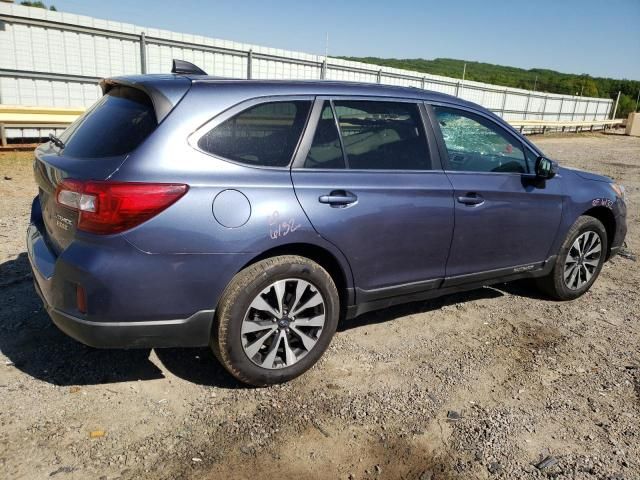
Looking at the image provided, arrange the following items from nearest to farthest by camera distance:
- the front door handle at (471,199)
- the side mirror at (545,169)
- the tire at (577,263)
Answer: the front door handle at (471,199), the side mirror at (545,169), the tire at (577,263)

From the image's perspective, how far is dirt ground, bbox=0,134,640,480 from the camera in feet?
8.34

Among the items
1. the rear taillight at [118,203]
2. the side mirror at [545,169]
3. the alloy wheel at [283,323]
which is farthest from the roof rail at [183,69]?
the side mirror at [545,169]

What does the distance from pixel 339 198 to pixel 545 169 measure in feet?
6.54

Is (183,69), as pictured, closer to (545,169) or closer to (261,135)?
(261,135)

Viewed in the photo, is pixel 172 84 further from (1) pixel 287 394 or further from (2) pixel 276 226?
(1) pixel 287 394

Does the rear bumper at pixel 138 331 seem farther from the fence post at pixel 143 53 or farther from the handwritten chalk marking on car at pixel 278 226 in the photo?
the fence post at pixel 143 53

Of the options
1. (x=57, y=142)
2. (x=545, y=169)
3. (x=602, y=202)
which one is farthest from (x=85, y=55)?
(x=602, y=202)

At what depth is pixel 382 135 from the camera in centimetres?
353

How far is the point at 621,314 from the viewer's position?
459 centimetres

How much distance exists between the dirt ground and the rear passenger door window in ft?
4.18

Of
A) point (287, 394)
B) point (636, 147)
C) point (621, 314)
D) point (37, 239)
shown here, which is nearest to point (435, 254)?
point (287, 394)

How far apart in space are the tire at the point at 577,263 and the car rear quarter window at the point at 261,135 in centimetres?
281

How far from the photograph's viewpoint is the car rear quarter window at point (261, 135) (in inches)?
112

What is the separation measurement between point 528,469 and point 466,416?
0.47 m
